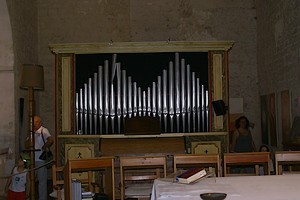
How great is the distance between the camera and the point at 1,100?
9258mm

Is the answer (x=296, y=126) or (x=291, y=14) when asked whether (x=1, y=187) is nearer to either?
(x=296, y=126)

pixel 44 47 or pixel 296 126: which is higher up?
pixel 44 47

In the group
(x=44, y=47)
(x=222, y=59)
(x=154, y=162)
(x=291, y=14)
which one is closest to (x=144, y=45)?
(x=222, y=59)

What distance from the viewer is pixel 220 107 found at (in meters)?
8.88

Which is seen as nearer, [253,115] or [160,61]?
[160,61]

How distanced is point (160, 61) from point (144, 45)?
48 centimetres

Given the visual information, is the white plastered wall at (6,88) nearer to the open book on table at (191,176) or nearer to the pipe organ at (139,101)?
the pipe organ at (139,101)

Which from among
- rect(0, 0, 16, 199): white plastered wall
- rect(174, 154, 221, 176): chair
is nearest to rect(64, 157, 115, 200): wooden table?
rect(174, 154, 221, 176): chair

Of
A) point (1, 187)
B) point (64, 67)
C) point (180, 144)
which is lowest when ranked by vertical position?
point (1, 187)

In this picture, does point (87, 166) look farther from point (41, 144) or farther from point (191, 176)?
point (41, 144)

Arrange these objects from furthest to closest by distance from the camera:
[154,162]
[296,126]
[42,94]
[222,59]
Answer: [42,94] → [222,59] → [296,126] → [154,162]

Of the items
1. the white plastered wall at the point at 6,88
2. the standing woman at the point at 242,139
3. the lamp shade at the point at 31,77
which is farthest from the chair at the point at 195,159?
the white plastered wall at the point at 6,88

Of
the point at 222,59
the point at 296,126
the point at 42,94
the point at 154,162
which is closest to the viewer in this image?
the point at 154,162

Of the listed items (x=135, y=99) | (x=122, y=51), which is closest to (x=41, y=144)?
(x=135, y=99)
